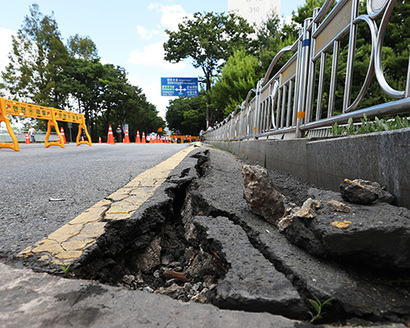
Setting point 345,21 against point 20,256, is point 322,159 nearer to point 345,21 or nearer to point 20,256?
point 345,21

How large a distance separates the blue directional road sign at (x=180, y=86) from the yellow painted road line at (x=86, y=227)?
874 inches

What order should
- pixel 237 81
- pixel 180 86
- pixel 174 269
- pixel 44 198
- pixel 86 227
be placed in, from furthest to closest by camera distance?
pixel 180 86
pixel 237 81
pixel 44 198
pixel 174 269
pixel 86 227

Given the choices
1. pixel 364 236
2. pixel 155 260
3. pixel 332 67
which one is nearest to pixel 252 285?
pixel 364 236

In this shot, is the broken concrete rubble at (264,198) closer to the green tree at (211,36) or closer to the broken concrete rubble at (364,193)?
the broken concrete rubble at (364,193)

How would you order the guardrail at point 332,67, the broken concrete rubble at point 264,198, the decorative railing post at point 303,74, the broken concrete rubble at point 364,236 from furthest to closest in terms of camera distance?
the decorative railing post at point 303,74
the guardrail at point 332,67
the broken concrete rubble at point 264,198
the broken concrete rubble at point 364,236

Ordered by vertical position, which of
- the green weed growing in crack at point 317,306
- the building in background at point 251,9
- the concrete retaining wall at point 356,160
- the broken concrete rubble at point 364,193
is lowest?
the green weed growing in crack at point 317,306

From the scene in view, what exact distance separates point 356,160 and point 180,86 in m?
23.4

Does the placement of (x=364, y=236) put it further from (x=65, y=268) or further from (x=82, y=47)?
(x=82, y=47)

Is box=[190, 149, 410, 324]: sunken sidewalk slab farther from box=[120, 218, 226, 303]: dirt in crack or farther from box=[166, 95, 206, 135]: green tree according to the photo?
box=[166, 95, 206, 135]: green tree

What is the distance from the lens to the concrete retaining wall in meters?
1.12

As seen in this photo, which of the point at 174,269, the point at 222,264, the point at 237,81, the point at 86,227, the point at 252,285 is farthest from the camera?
the point at 237,81

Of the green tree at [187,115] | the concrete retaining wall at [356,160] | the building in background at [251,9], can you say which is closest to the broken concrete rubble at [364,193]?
the concrete retaining wall at [356,160]

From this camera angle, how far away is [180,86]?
76.9 feet

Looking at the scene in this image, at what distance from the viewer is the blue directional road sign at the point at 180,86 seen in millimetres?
23203
